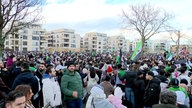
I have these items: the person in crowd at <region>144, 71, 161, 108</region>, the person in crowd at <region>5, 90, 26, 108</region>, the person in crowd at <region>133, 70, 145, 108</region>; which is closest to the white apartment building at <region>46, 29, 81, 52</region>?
the person in crowd at <region>133, 70, 145, 108</region>

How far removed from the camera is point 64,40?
125 meters

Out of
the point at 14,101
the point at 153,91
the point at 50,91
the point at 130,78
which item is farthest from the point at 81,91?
the point at 14,101

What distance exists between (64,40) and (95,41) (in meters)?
30.0

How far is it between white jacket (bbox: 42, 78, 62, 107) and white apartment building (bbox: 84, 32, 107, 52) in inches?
5599

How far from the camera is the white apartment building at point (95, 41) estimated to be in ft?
492

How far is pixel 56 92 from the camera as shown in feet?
18.7

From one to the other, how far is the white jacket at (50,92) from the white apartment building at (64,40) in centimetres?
11788

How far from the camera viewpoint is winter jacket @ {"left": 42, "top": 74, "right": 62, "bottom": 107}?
5441mm

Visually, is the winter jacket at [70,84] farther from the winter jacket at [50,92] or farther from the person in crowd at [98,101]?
the person in crowd at [98,101]

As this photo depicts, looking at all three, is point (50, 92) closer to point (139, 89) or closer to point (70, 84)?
point (70, 84)

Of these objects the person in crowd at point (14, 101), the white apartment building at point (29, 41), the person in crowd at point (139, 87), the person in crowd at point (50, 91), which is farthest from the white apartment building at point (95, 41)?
the person in crowd at point (14, 101)

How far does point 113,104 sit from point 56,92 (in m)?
1.57

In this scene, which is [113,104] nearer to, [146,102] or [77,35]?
[146,102]

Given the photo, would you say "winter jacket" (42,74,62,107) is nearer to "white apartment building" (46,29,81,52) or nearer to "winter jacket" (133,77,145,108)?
"winter jacket" (133,77,145,108)
